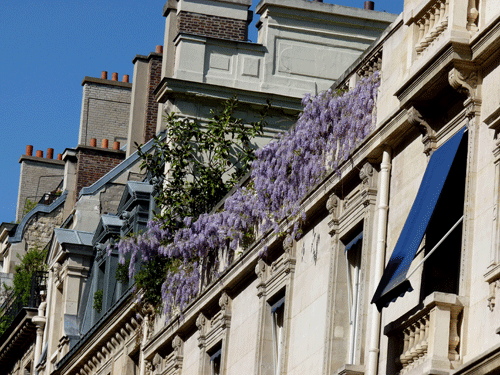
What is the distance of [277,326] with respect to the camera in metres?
20.1

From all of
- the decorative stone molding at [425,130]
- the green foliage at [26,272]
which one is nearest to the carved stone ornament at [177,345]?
the decorative stone molding at [425,130]

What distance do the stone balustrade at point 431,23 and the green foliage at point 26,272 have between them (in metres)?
27.3

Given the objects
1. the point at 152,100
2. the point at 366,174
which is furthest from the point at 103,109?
the point at 366,174

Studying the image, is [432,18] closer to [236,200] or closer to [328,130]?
[328,130]

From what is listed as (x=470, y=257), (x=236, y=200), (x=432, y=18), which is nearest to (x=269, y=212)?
(x=236, y=200)

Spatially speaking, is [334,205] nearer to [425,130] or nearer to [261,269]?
[425,130]

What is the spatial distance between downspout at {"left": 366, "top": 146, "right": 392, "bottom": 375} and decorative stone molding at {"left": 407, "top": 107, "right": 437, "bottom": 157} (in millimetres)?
1024

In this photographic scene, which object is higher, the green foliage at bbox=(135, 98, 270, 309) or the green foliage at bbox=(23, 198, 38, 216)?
the green foliage at bbox=(23, 198, 38, 216)

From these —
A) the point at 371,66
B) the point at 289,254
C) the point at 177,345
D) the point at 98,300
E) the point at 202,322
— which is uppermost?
the point at 98,300

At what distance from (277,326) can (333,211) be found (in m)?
2.75

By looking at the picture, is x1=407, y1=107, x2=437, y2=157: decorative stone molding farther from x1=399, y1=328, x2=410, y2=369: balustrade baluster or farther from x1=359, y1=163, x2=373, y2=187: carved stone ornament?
x1=399, y1=328, x2=410, y2=369: balustrade baluster

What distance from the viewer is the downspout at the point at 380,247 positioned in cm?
1563

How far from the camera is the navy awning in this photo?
47.5 feet

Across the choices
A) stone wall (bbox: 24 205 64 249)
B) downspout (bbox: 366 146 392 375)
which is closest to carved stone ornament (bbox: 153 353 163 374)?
downspout (bbox: 366 146 392 375)
